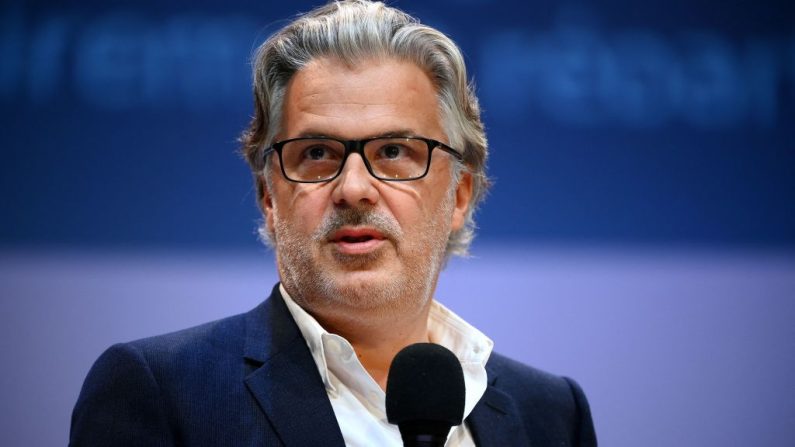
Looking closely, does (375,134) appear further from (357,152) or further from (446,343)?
(446,343)

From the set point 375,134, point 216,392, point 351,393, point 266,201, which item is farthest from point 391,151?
point 216,392

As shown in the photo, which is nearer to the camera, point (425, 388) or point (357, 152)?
point (425, 388)

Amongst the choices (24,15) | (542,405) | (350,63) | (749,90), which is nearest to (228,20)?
(24,15)

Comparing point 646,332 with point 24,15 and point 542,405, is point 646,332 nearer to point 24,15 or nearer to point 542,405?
point 542,405

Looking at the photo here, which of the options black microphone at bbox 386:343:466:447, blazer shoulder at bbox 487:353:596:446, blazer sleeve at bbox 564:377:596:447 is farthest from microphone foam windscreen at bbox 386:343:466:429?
blazer sleeve at bbox 564:377:596:447

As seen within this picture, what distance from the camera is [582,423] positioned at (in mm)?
2324

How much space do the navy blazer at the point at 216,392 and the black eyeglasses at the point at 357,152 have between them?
1.05 ft

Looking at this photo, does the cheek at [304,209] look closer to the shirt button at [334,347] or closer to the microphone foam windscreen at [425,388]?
the shirt button at [334,347]

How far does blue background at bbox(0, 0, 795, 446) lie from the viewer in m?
2.67

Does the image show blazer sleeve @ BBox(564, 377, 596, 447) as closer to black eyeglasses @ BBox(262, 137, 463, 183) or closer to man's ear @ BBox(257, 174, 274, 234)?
black eyeglasses @ BBox(262, 137, 463, 183)

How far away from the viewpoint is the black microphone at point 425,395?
134 centimetres

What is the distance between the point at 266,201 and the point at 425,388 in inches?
38.5

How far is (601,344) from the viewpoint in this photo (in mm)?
2904

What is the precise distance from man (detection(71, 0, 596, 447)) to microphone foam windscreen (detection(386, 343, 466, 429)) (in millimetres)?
395
